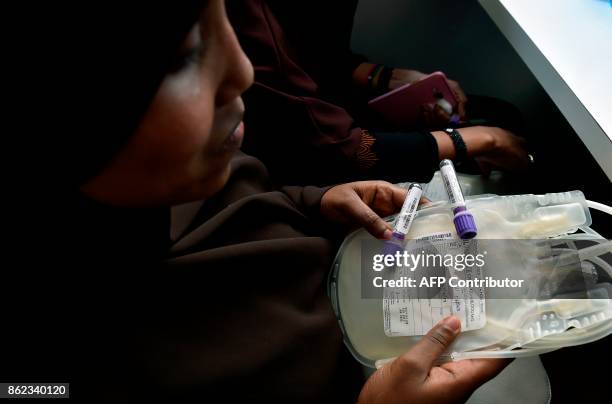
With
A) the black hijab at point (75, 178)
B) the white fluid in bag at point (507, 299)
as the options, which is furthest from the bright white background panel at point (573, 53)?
the black hijab at point (75, 178)

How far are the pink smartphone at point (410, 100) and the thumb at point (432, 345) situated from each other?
535 mm

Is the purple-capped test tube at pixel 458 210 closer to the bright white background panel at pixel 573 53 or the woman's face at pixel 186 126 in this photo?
the bright white background panel at pixel 573 53

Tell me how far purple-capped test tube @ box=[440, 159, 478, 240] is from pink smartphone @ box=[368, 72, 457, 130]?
31 centimetres

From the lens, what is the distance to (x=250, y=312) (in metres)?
0.57

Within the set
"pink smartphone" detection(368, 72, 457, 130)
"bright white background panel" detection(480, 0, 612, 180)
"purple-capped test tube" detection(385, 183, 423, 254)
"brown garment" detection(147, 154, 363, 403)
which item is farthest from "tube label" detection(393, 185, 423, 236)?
"pink smartphone" detection(368, 72, 457, 130)

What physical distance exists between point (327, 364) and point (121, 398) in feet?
0.85

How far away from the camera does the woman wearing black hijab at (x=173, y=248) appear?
12.6 inches

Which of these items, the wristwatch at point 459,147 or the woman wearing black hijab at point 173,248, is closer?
the woman wearing black hijab at point 173,248

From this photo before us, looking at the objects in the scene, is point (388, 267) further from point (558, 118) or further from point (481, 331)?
point (558, 118)

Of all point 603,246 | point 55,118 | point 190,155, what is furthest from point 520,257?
point 55,118

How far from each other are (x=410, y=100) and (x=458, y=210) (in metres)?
0.41

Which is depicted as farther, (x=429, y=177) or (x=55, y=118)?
(x=429, y=177)

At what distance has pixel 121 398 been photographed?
0.49 metres

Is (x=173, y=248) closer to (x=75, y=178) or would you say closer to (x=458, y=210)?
(x=75, y=178)
